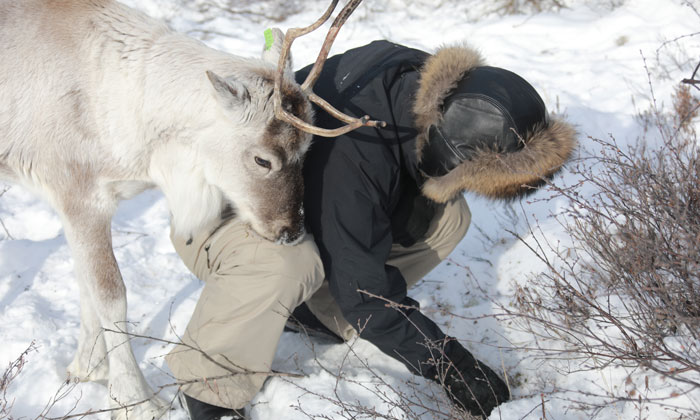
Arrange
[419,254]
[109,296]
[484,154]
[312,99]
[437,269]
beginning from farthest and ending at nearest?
1. [437,269]
2. [419,254]
3. [109,296]
4. [312,99]
5. [484,154]

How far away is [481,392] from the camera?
2.79 m

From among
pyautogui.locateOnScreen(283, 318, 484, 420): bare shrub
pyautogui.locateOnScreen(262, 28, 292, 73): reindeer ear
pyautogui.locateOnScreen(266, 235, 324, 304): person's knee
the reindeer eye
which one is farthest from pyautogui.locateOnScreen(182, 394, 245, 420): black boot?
pyautogui.locateOnScreen(262, 28, 292, 73): reindeer ear

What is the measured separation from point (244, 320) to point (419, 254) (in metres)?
1.18

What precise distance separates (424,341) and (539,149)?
3.45 ft

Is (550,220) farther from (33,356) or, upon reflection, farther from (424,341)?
(33,356)

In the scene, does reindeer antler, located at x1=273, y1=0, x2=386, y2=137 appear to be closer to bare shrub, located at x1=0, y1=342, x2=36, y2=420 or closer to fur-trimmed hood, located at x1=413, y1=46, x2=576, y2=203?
fur-trimmed hood, located at x1=413, y1=46, x2=576, y2=203

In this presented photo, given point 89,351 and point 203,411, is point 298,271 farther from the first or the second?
point 89,351

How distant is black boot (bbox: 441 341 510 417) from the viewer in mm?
2775

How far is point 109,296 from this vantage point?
3.02 m

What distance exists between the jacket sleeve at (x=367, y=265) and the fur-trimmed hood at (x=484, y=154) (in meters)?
0.31

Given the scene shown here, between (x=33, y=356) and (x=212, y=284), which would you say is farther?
(x=33, y=356)

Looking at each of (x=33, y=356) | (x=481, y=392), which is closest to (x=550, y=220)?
(x=481, y=392)

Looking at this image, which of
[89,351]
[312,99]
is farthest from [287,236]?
[89,351]

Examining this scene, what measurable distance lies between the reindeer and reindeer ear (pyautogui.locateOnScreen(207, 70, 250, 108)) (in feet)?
0.07
